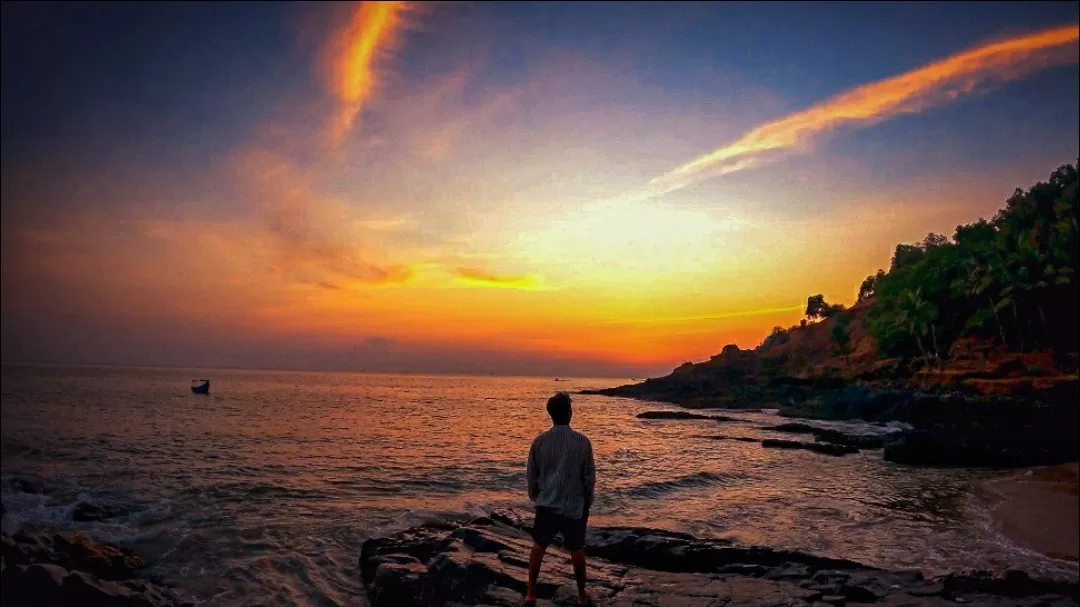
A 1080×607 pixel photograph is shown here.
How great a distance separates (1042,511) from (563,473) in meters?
15.7

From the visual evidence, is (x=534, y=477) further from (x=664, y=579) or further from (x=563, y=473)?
(x=664, y=579)

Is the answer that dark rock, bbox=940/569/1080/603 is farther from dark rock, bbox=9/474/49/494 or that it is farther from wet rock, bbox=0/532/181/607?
dark rock, bbox=9/474/49/494

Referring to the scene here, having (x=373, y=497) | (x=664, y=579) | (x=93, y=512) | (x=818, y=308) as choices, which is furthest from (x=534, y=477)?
(x=818, y=308)

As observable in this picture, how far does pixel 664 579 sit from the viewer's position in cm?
902

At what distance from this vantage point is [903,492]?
18031 millimetres

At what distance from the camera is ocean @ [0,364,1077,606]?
437 inches

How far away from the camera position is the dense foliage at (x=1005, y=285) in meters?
53.0

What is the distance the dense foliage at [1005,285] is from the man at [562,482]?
6173 centimetres

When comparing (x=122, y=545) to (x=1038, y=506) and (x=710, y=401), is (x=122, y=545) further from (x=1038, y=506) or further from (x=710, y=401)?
(x=710, y=401)

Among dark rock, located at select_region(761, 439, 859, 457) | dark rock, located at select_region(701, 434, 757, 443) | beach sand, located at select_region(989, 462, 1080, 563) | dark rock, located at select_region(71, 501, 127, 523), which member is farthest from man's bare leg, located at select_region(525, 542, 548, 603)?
dark rock, located at select_region(701, 434, 757, 443)

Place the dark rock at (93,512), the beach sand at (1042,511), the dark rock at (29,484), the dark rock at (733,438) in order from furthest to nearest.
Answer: the dark rock at (733,438)
the dark rock at (29,484)
the dark rock at (93,512)
the beach sand at (1042,511)

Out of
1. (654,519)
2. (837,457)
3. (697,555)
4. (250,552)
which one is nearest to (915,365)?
(837,457)

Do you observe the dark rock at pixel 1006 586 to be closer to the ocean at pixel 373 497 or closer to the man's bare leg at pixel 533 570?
the ocean at pixel 373 497

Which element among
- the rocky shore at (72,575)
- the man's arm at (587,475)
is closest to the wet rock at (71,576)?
the rocky shore at (72,575)
